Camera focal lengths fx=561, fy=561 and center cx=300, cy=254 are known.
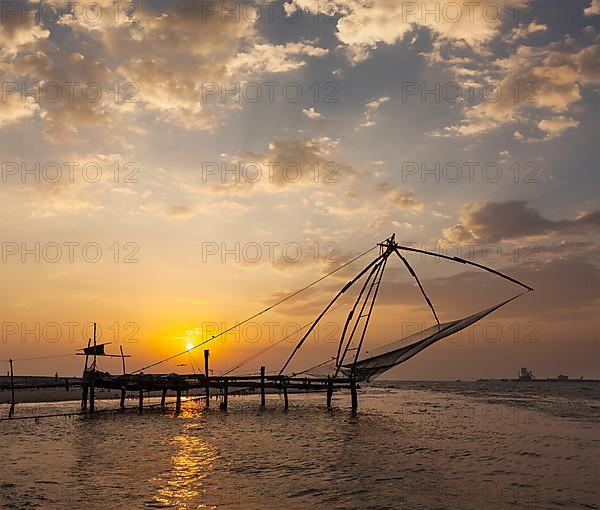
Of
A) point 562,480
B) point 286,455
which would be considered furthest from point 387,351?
point 562,480

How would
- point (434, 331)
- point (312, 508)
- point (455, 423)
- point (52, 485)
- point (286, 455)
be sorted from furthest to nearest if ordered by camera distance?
1. point (455, 423)
2. point (434, 331)
3. point (286, 455)
4. point (52, 485)
5. point (312, 508)

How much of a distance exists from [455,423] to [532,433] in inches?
204

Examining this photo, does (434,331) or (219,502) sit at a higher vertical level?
(434,331)

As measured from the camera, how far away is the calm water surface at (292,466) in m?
12.8

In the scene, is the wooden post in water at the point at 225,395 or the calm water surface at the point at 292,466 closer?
the calm water surface at the point at 292,466

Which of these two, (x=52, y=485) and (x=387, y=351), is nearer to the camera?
(x=52, y=485)

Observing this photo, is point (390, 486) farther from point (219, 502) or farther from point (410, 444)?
point (410, 444)

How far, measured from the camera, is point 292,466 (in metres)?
16.9

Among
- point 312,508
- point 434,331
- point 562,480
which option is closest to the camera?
point 312,508

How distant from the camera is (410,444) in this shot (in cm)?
2206

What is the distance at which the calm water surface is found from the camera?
12.8 metres

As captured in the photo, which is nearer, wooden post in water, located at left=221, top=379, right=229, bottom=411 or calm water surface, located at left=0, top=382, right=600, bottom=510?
calm water surface, located at left=0, top=382, right=600, bottom=510

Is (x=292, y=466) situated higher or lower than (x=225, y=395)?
lower

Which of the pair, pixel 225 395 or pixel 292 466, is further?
pixel 225 395
